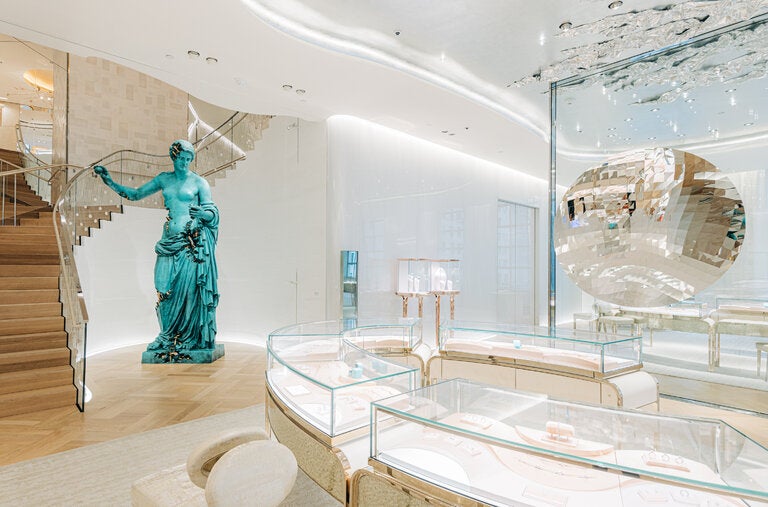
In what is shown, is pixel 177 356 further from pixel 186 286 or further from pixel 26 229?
pixel 26 229

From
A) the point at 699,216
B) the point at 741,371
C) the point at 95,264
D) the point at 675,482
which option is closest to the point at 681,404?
the point at 741,371

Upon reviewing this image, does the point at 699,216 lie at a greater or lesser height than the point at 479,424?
greater

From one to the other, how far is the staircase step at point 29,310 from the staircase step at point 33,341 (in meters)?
0.27

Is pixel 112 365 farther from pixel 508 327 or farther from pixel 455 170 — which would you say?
pixel 455 170

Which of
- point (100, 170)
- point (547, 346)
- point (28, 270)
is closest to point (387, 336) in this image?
point (547, 346)

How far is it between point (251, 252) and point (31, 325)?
125 inches

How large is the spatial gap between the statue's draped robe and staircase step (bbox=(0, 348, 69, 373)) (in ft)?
4.51

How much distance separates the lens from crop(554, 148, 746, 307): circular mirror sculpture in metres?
0.49

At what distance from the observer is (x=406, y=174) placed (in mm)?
7332

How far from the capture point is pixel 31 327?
4.44 meters

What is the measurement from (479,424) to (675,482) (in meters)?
0.68

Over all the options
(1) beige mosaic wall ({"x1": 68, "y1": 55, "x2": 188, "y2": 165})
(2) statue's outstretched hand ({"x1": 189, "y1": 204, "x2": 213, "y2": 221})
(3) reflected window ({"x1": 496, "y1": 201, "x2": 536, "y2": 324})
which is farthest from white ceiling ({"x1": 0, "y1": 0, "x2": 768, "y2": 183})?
(3) reflected window ({"x1": 496, "y1": 201, "x2": 536, "y2": 324})

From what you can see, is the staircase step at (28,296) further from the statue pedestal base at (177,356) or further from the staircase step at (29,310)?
the statue pedestal base at (177,356)

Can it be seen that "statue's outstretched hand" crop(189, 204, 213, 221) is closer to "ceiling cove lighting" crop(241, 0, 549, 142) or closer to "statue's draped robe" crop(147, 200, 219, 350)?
"statue's draped robe" crop(147, 200, 219, 350)
